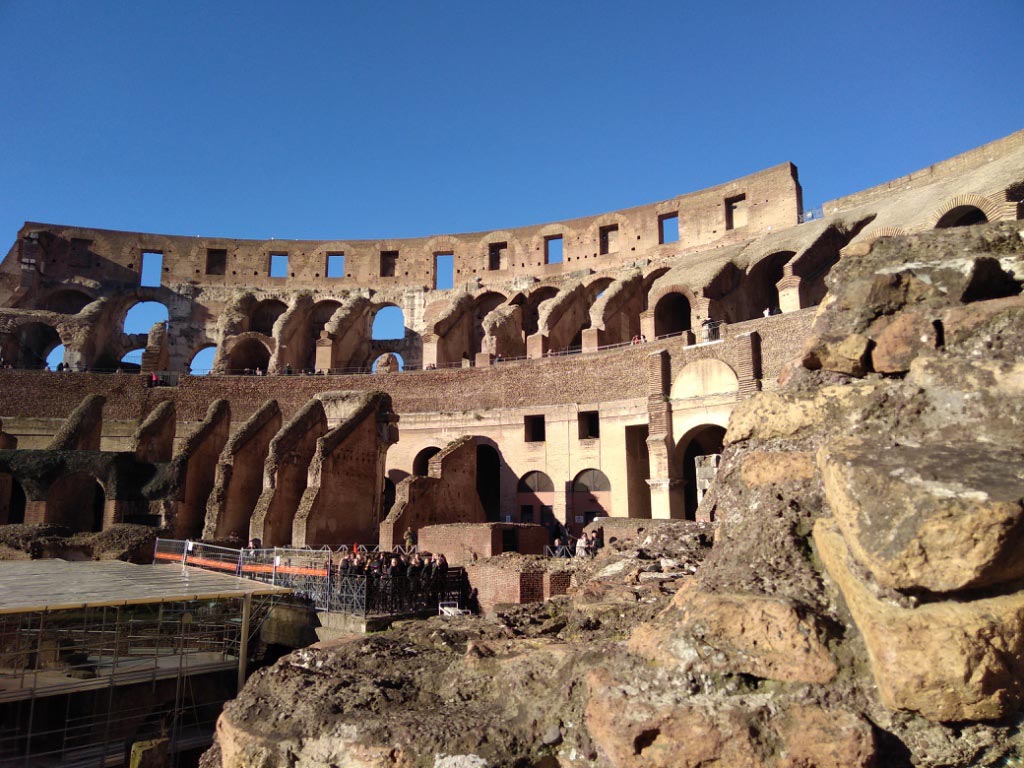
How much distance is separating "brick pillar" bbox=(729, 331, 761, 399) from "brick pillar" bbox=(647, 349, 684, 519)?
2256 mm

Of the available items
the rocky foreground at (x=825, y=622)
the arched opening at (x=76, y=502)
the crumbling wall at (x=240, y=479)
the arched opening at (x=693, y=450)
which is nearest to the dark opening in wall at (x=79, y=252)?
the arched opening at (x=76, y=502)

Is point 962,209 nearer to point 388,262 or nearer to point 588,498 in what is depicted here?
point 588,498

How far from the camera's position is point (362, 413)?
22.3m

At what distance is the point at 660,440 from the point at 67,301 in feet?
103

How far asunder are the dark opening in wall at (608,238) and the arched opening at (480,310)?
511 centimetres

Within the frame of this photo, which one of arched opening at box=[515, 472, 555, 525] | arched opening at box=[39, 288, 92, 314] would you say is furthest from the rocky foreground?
arched opening at box=[39, 288, 92, 314]

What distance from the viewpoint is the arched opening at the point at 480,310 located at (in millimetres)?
33969

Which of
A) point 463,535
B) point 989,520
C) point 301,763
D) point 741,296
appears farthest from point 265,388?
point 989,520

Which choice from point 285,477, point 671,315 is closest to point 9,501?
point 285,477

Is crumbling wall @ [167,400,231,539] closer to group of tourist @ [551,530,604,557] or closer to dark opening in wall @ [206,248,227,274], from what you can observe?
group of tourist @ [551,530,604,557]

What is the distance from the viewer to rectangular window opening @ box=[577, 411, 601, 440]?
23.0 meters

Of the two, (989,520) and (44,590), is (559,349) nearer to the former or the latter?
(44,590)

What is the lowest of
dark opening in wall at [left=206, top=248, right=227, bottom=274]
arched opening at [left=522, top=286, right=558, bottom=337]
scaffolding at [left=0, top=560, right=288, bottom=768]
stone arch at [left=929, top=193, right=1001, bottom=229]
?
scaffolding at [left=0, top=560, right=288, bottom=768]

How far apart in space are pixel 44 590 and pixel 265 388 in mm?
16665
